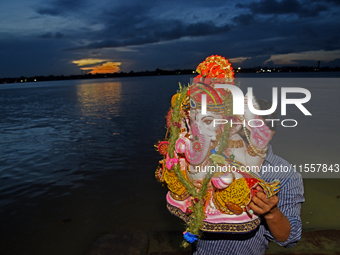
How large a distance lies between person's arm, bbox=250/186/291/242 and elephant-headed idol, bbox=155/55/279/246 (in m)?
0.04

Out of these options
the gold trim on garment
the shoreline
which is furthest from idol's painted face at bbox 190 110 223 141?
the shoreline

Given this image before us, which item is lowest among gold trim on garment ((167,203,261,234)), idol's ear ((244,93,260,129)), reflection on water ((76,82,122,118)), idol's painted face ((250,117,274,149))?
reflection on water ((76,82,122,118))

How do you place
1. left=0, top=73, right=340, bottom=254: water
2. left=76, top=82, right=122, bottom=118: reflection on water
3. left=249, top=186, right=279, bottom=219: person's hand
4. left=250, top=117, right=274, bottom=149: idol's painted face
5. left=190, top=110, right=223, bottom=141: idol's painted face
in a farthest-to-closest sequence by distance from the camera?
left=76, top=82, right=122, bottom=118: reflection on water
left=0, top=73, right=340, bottom=254: water
left=190, top=110, right=223, bottom=141: idol's painted face
left=250, top=117, right=274, bottom=149: idol's painted face
left=249, top=186, right=279, bottom=219: person's hand

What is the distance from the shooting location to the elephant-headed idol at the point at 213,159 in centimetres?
149

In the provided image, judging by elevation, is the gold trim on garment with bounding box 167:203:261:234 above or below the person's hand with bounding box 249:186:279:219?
below

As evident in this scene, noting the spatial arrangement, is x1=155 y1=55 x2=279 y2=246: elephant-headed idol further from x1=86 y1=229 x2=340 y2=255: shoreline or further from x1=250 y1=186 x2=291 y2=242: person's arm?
x1=86 y1=229 x2=340 y2=255: shoreline

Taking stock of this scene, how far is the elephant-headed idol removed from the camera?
1.49 m

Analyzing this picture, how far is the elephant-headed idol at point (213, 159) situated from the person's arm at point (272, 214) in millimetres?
43

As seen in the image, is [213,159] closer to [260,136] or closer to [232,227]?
[260,136]

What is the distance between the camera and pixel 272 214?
1.59 metres

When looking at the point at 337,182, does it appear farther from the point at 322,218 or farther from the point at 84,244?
the point at 84,244

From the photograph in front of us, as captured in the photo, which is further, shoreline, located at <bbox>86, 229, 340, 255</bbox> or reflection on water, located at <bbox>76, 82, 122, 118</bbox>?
reflection on water, located at <bbox>76, 82, 122, 118</bbox>

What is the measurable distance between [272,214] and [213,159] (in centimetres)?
54

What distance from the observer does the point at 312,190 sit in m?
6.96
